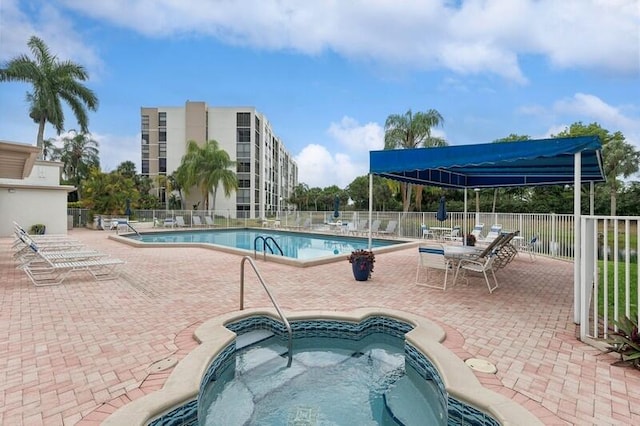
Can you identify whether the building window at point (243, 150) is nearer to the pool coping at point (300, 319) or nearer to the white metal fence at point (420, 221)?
the white metal fence at point (420, 221)

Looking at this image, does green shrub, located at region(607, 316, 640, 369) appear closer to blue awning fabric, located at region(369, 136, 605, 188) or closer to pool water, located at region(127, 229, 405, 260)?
blue awning fabric, located at region(369, 136, 605, 188)

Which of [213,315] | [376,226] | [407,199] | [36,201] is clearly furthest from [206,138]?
[213,315]

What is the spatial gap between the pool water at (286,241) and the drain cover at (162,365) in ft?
29.5

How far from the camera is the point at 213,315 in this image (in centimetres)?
443

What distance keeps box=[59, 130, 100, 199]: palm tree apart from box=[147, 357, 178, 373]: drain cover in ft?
142

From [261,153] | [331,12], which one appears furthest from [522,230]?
[261,153]

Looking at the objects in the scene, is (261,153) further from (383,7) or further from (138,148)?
(383,7)

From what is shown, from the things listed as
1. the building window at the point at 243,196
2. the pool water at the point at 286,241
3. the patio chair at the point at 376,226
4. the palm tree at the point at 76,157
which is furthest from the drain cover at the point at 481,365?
the palm tree at the point at 76,157

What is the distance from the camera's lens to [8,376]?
2803mm

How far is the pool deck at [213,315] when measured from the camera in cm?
248

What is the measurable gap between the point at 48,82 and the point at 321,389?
24.2 m

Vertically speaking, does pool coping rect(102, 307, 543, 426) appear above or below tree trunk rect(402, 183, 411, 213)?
below

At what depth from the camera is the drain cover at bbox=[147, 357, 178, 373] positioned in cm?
292

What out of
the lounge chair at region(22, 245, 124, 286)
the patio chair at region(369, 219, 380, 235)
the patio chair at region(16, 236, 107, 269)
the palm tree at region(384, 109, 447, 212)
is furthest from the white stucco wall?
the palm tree at region(384, 109, 447, 212)
